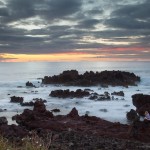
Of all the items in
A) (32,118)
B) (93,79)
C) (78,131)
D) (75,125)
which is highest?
(93,79)

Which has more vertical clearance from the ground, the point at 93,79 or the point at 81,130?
the point at 93,79

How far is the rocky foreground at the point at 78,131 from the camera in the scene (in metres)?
17.9

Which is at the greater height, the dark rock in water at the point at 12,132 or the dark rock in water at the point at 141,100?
the dark rock in water at the point at 141,100

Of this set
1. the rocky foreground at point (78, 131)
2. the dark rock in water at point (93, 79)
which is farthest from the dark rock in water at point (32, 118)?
the dark rock in water at point (93, 79)

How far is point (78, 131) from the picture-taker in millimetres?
21469

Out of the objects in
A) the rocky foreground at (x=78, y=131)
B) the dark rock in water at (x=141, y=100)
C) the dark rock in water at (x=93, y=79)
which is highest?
the dark rock in water at (x=93, y=79)

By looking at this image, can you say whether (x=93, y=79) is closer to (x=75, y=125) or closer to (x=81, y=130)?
(x=75, y=125)

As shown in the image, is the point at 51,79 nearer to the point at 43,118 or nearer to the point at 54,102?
the point at 54,102

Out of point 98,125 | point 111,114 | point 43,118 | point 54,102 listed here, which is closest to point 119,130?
point 98,125

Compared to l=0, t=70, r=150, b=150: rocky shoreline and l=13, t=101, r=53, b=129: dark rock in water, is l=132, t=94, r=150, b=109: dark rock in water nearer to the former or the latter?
l=0, t=70, r=150, b=150: rocky shoreline

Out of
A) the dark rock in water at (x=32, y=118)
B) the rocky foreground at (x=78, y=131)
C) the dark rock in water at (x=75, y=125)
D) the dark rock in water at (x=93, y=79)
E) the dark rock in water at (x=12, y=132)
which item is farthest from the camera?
the dark rock in water at (x=93, y=79)

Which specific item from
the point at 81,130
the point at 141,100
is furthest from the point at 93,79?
the point at 81,130

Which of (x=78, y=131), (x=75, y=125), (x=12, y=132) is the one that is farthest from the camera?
(x=75, y=125)

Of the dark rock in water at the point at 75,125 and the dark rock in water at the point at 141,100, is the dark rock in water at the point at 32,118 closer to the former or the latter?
the dark rock in water at the point at 75,125
